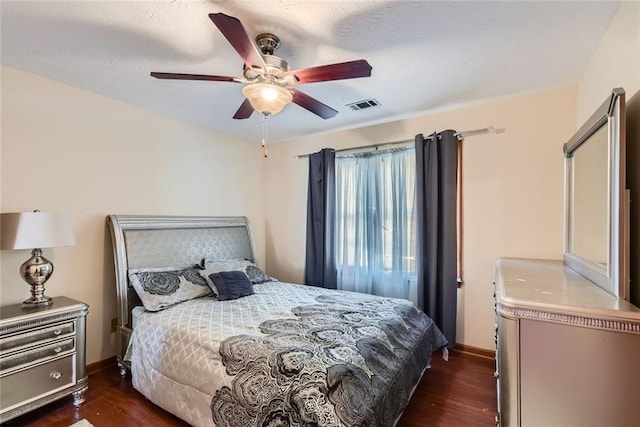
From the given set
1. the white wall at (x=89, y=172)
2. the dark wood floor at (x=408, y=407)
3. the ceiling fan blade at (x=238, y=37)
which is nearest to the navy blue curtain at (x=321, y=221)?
the white wall at (x=89, y=172)

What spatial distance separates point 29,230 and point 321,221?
269 centimetres

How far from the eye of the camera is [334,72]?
166 cm

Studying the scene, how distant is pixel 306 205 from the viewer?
13.4 ft

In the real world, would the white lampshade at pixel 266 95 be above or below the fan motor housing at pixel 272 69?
below

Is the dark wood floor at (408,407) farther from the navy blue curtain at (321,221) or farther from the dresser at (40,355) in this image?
the navy blue curtain at (321,221)

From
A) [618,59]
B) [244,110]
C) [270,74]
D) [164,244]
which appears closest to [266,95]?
[270,74]

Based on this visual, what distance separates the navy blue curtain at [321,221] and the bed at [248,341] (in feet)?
1.97

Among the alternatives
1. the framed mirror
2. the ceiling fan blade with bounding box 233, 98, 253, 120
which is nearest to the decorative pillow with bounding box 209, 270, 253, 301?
the ceiling fan blade with bounding box 233, 98, 253, 120

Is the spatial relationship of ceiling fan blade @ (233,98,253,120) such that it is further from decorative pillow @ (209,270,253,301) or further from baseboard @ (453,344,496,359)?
baseboard @ (453,344,496,359)

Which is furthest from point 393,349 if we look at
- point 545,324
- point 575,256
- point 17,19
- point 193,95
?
point 17,19

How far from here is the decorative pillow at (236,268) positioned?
120 inches

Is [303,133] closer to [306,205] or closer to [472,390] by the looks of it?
[306,205]

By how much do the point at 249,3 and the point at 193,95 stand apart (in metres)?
1.46

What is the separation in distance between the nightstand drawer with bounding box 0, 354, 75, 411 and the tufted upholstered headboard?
473 millimetres
